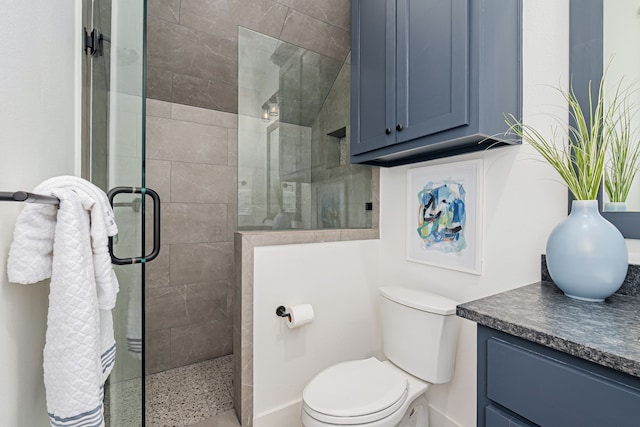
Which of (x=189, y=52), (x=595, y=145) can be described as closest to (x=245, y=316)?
(x=595, y=145)

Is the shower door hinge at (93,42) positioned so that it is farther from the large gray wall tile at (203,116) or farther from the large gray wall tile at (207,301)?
the large gray wall tile at (207,301)

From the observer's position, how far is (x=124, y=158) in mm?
993

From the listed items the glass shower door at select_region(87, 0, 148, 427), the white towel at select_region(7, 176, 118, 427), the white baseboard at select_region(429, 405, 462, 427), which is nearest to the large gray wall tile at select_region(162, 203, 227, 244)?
the glass shower door at select_region(87, 0, 148, 427)

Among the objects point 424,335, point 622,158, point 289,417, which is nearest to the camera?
point 622,158

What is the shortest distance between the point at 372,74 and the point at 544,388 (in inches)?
62.0

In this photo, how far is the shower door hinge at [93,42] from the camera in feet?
3.46

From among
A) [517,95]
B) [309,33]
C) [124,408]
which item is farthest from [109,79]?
[517,95]

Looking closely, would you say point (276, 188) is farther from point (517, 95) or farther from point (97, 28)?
point (517, 95)

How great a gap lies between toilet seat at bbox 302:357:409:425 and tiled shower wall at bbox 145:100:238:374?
135 centimetres

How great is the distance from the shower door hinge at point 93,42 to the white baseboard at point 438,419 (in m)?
2.31

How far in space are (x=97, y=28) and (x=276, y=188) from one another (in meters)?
1.01

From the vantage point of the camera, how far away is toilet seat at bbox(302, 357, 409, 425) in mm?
1145

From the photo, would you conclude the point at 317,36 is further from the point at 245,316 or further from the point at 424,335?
the point at 424,335

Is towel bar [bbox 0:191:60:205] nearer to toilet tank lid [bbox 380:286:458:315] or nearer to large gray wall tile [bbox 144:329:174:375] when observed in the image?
toilet tank lid [bbox 380:286:458:315]
